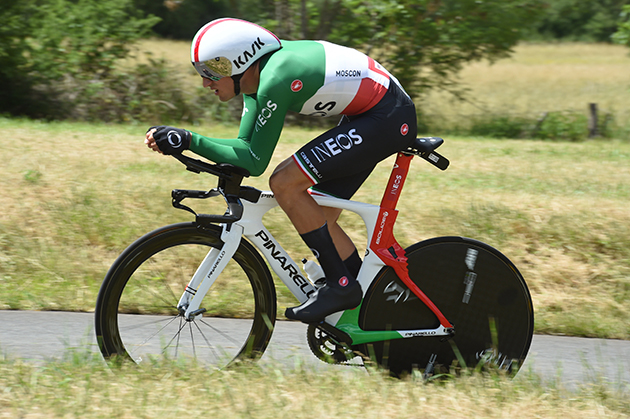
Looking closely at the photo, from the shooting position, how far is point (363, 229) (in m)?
5.56

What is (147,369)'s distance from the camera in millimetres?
3127

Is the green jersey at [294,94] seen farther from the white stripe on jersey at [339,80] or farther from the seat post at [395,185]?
the seat post at [395,185]

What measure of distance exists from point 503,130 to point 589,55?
32446 millimetres

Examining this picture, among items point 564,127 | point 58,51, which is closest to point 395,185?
point 564,127

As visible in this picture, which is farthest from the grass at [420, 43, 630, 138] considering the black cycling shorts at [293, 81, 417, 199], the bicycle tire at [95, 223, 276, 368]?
the bicycle tire at [95, 223, 276, 368]

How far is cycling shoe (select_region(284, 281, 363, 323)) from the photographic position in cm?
320

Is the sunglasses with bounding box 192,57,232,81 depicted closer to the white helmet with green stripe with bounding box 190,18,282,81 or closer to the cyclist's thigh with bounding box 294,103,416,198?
the white helmet with green stripe with bounding box 190,18,282,81

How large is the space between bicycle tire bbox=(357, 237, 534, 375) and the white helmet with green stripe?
4.05 ft

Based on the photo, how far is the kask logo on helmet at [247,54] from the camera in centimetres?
294

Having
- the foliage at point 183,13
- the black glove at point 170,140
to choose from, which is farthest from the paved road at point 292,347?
the foliage at point 183,13

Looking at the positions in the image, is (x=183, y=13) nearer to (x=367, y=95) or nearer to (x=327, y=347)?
(x=367, y=95)

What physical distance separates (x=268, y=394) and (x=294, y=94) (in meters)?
1.32

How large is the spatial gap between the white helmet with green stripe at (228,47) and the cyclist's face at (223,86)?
32mm

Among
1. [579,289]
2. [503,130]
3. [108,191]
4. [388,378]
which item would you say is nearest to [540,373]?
[388,378]
